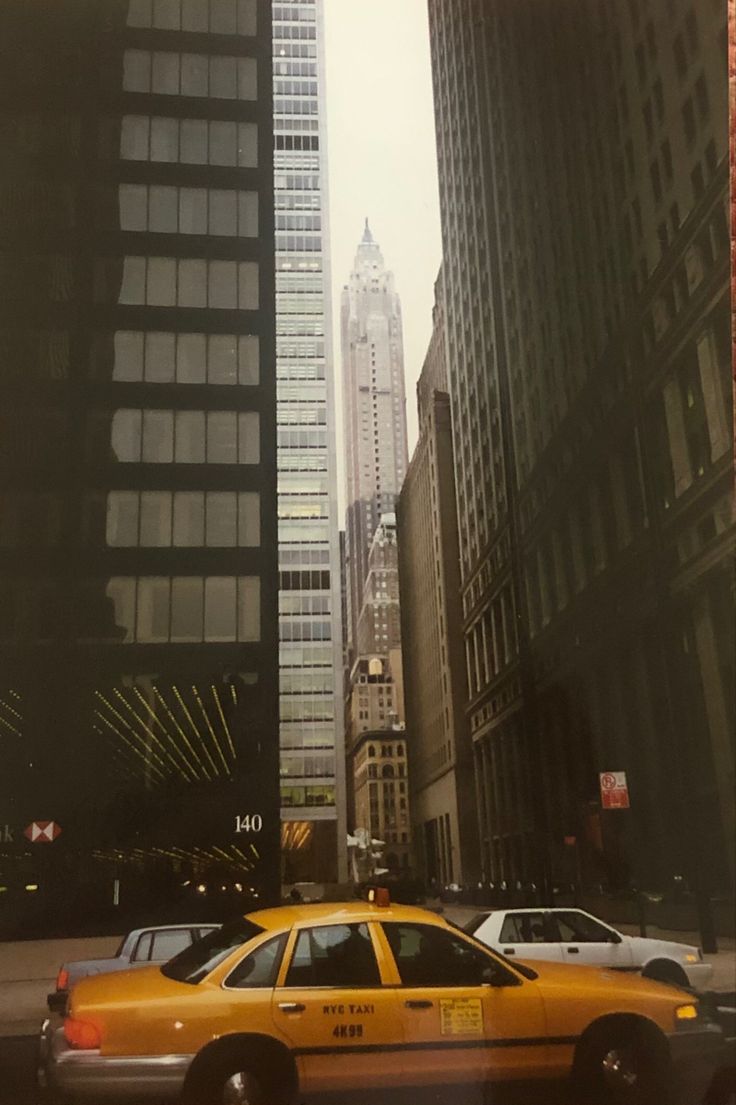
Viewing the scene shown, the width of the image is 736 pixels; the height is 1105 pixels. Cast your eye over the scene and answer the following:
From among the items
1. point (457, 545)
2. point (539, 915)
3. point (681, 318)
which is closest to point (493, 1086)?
point (539, 915)

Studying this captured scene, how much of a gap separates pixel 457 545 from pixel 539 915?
216 centimetres

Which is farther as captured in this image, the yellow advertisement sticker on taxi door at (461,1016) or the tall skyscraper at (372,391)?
the tall skyscraper at (372,391)

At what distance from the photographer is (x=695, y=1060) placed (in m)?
3.95

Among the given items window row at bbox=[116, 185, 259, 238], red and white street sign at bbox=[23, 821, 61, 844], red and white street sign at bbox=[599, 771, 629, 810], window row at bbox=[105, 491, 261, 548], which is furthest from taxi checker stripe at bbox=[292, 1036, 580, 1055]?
window row at bbox=[116, 185, 259, 238]

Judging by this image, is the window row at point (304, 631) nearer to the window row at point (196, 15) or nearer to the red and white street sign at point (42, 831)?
the red and white street sign at point (42, 831)

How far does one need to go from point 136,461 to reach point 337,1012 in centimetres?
303

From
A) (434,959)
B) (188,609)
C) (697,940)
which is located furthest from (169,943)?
(697,940)

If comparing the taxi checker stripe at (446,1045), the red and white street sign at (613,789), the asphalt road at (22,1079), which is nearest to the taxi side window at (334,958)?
the taxi checker stripe at (446,1045)

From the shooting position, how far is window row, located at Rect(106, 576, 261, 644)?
4633 mm

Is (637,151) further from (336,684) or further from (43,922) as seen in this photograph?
(43,922)

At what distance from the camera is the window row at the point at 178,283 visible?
511 cm

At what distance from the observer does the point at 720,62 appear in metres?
5.10

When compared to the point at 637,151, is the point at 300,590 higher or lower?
lower

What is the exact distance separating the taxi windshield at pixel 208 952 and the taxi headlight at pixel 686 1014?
1956 millimetres
